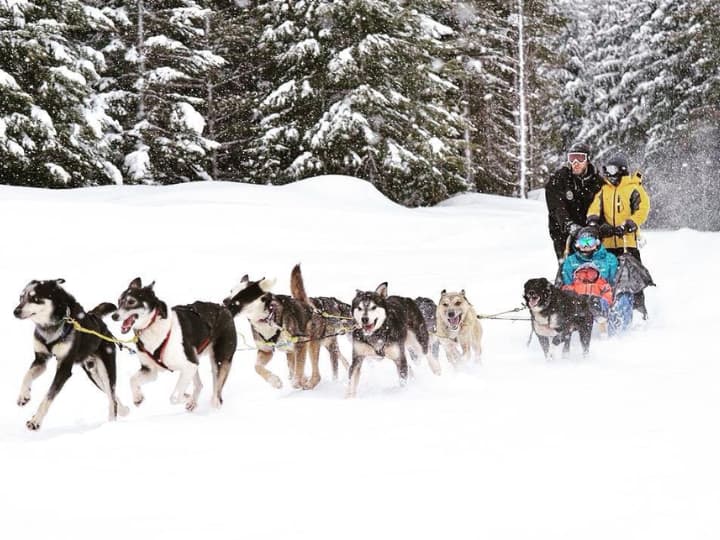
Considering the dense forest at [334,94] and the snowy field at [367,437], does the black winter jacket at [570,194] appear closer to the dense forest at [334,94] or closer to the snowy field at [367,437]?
the snowy field at [367,437]

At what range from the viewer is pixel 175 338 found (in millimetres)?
5340

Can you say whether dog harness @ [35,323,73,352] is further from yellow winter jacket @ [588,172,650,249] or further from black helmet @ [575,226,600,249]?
yellow winter jacket @ [588,172,650,249]

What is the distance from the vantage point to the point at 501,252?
13.9m

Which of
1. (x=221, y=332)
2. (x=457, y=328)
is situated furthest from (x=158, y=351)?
(x=457, y=328)

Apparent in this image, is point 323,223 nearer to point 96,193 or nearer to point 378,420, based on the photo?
point 96,193

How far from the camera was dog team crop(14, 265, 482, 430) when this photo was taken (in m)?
5.04

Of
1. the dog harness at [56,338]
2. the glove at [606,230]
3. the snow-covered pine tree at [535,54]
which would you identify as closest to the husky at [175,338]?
the dog harness at [56,338]

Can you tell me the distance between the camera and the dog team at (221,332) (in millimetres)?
5039

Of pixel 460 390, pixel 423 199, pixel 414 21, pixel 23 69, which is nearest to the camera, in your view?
pixel 460 390

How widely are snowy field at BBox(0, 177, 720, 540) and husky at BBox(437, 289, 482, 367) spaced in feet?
1.01

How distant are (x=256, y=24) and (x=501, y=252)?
41.9 ft

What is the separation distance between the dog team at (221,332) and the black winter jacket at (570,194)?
229 centimetres

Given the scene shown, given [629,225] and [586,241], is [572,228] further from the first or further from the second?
[629,225]

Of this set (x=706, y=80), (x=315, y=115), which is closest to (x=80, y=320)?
(x=315, y=115)
